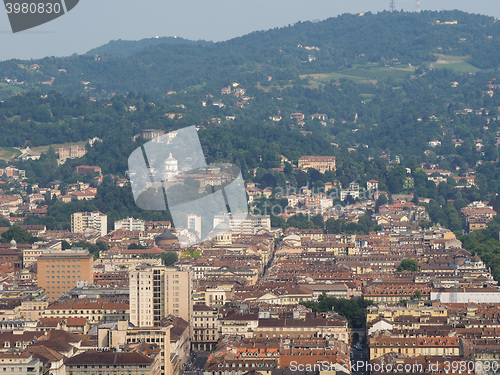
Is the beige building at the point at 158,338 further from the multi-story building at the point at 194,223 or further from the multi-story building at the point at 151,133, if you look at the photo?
the multi-story building at the point at 151,133

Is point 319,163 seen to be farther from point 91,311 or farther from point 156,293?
point 156,293

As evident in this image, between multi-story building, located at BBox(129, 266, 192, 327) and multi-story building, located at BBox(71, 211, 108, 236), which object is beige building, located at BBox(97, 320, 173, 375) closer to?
multi-story building, located at BBox(129, 266, 192, 327)

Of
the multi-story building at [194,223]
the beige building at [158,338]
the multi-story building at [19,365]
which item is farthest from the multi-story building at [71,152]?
the multi-story building at [19,365]

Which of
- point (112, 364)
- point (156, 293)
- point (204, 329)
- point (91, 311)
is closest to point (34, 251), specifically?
point (91, 311)

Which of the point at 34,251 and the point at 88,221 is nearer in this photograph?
the point at 34,251

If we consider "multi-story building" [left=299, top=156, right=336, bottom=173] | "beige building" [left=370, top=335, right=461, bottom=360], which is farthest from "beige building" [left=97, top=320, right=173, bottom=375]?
"multi-story building" [left=299, top=156, right=336, bottom=173]

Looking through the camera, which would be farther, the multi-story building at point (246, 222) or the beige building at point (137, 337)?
the multi-story building at point (246, 222)
